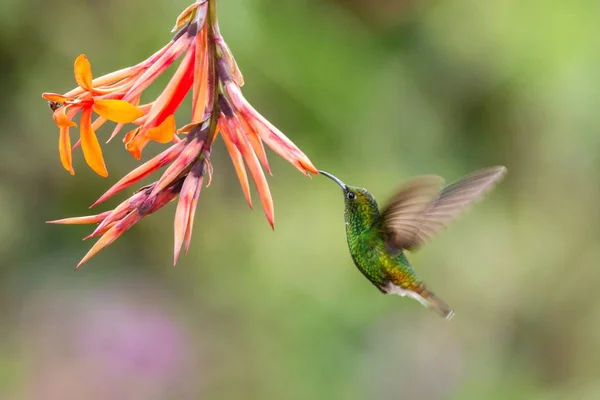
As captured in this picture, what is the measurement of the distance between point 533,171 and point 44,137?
224 cm

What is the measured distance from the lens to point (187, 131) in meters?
0.79

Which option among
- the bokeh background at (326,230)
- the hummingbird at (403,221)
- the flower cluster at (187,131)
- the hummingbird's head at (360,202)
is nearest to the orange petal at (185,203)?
the flower cluster at (187,131)

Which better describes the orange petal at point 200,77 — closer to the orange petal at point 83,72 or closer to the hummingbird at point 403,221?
the orange petal at point 83,72

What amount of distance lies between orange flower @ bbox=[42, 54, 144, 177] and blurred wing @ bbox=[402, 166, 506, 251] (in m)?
0.51

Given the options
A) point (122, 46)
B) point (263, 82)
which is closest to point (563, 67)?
point (263, 82)

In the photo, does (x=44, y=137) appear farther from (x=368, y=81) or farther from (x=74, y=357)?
(x=368, y=81)

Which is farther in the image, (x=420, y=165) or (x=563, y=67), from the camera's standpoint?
(x=420, y=165)

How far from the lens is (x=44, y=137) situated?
11.1 ft

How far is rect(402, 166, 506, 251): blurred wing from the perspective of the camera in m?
1.04

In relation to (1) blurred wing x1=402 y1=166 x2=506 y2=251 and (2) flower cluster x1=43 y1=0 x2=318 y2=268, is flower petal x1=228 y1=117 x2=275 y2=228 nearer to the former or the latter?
(2) flower cluster x1=43 y1=0 x2=318 y2=268

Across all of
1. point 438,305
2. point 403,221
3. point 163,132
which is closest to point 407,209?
point 403,221

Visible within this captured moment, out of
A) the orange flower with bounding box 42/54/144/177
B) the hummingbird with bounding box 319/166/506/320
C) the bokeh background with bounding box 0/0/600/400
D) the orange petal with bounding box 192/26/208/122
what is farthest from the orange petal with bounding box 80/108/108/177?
the bokeh background with bounding box 0/0/600/400

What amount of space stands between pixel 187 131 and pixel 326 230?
230cm

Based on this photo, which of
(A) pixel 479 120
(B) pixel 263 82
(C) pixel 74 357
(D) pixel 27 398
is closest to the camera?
(D) pixel 27 398
